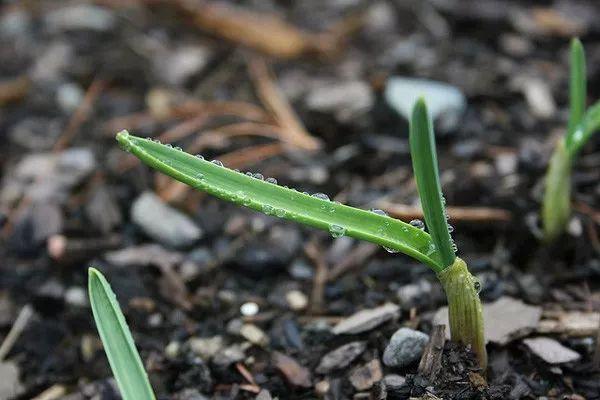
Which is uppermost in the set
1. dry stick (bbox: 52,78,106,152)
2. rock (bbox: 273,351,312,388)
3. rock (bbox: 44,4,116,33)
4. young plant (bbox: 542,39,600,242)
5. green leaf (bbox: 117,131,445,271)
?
rock (bbox: 44,4,116,33)

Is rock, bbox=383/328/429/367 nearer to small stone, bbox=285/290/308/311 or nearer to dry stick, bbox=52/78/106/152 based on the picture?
small stone, bbox=285/290/308/311

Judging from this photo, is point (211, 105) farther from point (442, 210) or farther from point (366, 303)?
point (442, 210)

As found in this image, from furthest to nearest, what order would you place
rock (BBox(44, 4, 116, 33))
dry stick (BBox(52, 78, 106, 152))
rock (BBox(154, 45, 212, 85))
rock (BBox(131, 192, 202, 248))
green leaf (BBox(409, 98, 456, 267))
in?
rock (BBox(44, 4, 116, 33)), rock (BBox(154, 45, 212, 85)), dry stick (BBox(52, 78, 106, 152)), rock (BBox(131, 192, 202, 248)), green leaf (BBox(409, 98, 456, 267))

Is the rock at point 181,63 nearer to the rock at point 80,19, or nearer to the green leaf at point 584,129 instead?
the rock at point 80,19

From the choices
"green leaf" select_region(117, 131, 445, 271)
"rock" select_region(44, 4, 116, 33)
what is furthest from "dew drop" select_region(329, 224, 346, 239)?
"rock" select_region(44, 4, 116, 33)

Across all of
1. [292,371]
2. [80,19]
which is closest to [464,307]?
[292,371]

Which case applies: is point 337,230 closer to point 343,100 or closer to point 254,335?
point 254,335

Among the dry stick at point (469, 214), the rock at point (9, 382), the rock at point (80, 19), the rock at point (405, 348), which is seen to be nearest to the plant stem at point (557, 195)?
the dry stick at point (469, 214)
